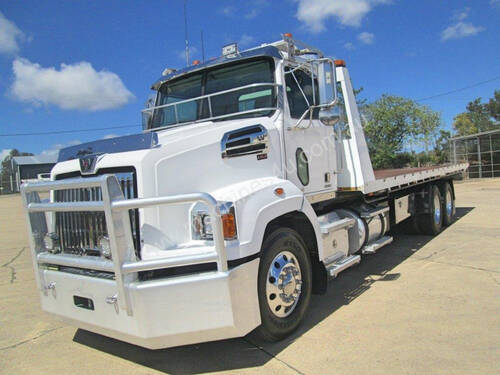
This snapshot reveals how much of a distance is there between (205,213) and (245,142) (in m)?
0.93

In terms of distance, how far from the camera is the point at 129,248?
2.75 metres

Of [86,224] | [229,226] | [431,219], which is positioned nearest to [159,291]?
[229,226]

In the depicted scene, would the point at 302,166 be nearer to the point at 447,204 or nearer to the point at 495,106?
the point at 447,204

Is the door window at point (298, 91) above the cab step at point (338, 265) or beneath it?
above

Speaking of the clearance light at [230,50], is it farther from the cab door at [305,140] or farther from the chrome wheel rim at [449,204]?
the chrome wheel rim at [449,204]

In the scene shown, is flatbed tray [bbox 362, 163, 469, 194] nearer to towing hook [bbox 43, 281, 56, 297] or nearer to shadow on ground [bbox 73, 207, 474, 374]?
shadow on ground [bbox 73, 207, 474, 374]

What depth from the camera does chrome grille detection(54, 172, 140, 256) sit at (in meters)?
3.00

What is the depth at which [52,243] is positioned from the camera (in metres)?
3.31

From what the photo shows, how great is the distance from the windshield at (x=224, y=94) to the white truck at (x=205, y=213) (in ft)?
0.04

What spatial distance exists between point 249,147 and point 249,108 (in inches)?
25.6

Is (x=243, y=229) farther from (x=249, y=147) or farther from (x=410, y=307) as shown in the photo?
(x=410, y=307)

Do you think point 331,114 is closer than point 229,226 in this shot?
No

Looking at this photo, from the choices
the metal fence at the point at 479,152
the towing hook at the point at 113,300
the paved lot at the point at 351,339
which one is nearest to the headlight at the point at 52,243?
the paved lot at the point at 351,339

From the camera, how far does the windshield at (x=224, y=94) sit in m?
4.08
